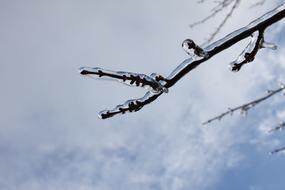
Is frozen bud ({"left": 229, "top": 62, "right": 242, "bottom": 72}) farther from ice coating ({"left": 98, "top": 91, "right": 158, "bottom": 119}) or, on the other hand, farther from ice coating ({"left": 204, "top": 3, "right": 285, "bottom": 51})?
ice coating ({"left": 98, "top": 91, "right": 158, "bottom": 119})

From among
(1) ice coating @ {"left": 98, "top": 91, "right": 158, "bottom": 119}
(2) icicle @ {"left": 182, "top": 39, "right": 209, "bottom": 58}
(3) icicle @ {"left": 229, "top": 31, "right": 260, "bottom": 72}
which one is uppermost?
(3) icicle @ {"left": 229, "top": 31, "right": 260, "bottom": 72}

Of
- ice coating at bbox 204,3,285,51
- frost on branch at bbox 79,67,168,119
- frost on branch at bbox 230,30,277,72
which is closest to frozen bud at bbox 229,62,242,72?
frost on branch at bbox 230,30,277,72

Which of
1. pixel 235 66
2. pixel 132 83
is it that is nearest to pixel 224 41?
pixel 235 66

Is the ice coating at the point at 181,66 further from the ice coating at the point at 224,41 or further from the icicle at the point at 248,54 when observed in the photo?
the icicle at the point at 248,54

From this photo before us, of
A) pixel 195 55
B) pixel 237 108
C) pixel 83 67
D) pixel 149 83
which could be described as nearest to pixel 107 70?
pixel 83 67

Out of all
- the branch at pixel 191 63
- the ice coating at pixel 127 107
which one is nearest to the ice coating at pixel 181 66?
the branch at pixel 191 63

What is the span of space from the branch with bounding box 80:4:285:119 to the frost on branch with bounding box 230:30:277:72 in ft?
0.11

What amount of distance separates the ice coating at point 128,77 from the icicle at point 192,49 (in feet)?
0.60

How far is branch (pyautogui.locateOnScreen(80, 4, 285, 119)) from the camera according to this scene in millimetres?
1403

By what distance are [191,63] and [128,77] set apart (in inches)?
11.5

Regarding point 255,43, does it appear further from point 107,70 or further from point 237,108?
point 237,108

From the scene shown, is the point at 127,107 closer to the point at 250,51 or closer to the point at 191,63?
the point at 191,63

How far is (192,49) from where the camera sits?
1.42 m

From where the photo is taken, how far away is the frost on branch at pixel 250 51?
157cm
